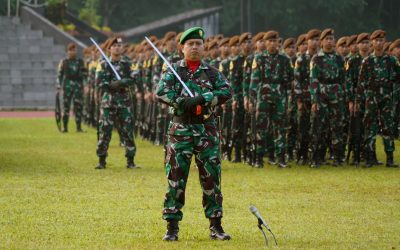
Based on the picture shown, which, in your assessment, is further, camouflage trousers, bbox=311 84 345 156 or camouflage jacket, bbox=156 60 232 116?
camouflage trousers, bbox=311 84 345 156

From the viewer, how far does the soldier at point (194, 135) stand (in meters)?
14.4

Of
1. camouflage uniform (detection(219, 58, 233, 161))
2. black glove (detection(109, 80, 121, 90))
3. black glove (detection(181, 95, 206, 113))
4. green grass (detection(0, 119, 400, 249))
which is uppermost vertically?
black glove (detection(181, 95, 206, 113))

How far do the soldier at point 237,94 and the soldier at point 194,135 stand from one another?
10.5m

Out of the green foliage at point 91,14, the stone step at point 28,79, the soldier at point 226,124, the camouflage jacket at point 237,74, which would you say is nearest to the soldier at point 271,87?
the camouflage jacket at point 237,74

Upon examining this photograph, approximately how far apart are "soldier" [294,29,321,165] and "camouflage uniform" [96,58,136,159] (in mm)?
3099

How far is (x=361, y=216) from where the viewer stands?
16.6 meters

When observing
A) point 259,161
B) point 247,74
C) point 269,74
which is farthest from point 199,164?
point 247,74

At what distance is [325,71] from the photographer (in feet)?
76.4

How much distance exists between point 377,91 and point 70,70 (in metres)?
14.0

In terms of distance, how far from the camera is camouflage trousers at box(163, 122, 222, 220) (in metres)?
14.4

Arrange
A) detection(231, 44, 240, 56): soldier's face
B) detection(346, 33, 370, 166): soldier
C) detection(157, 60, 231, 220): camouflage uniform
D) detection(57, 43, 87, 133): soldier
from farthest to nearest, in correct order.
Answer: detection(57, 43, 87, 133): soldier → detection(231, 44, 240, 56): soldier's face → detection(346, 33, 370, 166): soldier → detection(157, 60, 231, 220): camouflage uniform

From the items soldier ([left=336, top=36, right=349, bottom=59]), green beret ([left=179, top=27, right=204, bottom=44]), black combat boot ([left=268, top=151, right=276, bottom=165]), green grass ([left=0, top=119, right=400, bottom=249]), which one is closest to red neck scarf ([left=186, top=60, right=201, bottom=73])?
green beret ([left=179, top=27, right=204, bottom=44])

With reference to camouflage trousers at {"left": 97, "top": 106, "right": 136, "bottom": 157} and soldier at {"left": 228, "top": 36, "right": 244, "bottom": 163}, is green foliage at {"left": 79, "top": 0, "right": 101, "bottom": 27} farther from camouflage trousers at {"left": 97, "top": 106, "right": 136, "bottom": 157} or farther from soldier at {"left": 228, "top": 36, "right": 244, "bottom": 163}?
camouflage trousers at {"left": 97, "top": 106, "right": 136, "bottom": 157}

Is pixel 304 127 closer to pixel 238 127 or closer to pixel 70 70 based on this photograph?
pixel 238 127
